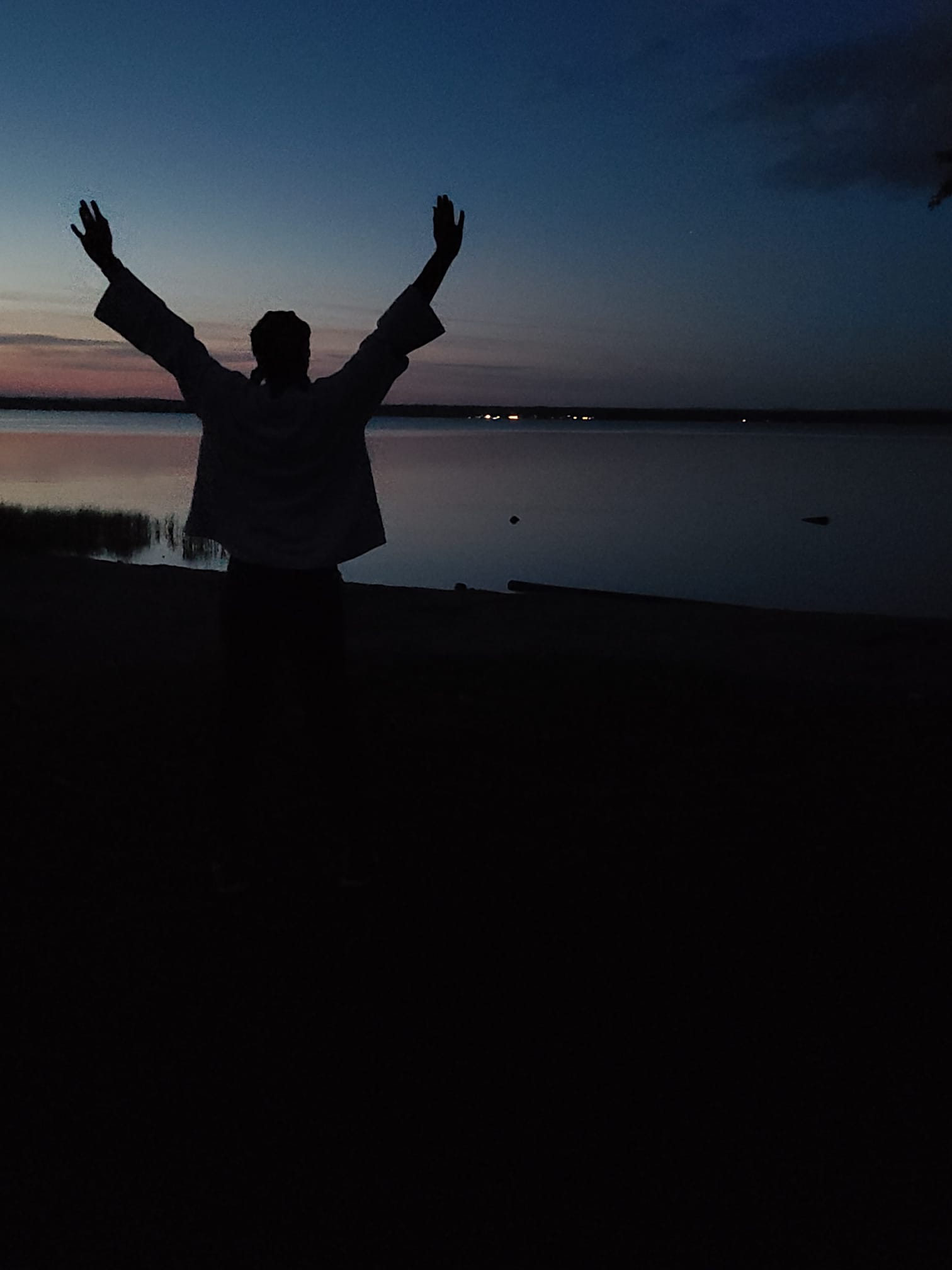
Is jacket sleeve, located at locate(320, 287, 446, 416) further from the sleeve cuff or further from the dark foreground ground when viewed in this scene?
the dark foreground ground

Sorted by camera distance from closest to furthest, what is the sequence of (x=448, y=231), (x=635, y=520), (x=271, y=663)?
(x=448, y=231)
(x=271, y=663)
(x=635, y=520)

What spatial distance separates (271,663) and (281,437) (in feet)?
3.08

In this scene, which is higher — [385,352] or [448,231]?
[448,231]

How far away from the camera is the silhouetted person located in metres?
3.87

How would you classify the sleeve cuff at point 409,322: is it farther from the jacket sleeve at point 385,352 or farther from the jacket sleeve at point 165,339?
the jacket sleeve at point 165,339

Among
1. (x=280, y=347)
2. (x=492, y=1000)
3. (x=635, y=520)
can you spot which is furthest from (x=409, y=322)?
(x=635, y=520)

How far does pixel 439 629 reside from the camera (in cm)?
1193

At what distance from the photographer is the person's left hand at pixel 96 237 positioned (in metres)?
3.93

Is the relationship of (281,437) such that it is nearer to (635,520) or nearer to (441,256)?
(441,256)

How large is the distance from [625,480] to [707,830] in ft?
206

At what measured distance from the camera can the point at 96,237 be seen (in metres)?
3.94

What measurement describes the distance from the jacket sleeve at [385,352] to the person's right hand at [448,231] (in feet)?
0.61

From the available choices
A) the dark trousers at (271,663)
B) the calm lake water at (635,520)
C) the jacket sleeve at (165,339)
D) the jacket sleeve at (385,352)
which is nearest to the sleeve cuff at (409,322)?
the jacket sleeve at (385,352)

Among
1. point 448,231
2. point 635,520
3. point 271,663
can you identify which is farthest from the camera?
point 635,520
